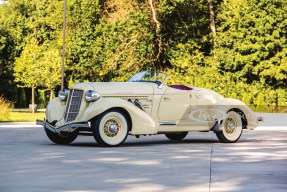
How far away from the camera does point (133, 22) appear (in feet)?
190

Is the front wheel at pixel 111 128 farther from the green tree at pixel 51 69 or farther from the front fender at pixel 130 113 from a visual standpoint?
the green tree at pixel 51 69

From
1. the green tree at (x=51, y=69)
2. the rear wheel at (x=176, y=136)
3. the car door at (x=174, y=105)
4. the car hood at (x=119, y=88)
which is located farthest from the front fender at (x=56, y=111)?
the green tree at (x=51, y=69)

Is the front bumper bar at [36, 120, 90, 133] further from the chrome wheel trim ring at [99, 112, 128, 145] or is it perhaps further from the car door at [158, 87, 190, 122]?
the car door at [158, 87, 190, 122]

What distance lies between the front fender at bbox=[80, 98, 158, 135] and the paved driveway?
0.40 meters

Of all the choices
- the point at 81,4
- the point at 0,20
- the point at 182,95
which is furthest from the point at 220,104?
the point at 0,20

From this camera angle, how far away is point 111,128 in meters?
15.9

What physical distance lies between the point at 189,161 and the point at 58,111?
5.15 m

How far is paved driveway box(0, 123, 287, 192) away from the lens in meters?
9.02

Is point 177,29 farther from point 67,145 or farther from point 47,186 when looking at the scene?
point 47,186

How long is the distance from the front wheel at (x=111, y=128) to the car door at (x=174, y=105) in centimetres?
108

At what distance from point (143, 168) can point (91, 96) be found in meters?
4.95

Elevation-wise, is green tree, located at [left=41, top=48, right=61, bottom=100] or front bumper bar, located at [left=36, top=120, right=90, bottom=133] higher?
green tree, located at [left=41, top=48, right=61, bottom=100]

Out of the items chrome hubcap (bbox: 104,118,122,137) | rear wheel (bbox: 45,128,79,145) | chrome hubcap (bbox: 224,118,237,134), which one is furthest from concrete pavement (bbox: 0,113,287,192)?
chrome hubcap (bbox: 224,118,237,134)

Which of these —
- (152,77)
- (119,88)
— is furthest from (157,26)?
(119,88)
